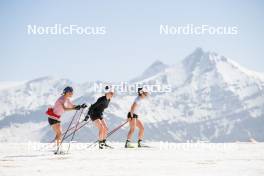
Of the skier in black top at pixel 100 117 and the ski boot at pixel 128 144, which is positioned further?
the ski boot at pixel 128 144

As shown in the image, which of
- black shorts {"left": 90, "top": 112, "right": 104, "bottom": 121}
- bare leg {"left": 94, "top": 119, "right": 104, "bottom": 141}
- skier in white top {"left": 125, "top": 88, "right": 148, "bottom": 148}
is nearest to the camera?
bare leg {"left": 94, "top": 119, "right": 104, "bottom": 141}

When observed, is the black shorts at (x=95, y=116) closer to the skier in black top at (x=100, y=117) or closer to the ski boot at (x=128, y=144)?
the skier in black top at (x=100, y=117)

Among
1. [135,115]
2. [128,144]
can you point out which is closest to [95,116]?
[135,115]

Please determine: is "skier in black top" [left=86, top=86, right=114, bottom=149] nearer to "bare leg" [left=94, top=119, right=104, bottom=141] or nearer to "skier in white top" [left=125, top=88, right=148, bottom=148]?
"bare leg" [left=94, top=119, right=104, bottom=141]

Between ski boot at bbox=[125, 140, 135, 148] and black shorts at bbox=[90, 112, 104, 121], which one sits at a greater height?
black shorts at bbox=[90, 112, 104, 121]

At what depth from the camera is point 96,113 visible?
17938 millimetres

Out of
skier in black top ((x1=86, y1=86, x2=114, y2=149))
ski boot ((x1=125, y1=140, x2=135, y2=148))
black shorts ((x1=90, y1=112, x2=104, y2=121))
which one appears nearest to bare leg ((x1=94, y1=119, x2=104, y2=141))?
skier in black top ((x1=86, y1=86, x2=114, y2=149))

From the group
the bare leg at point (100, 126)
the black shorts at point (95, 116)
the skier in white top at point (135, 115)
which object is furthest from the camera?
the skier in white top at point (135, 115)

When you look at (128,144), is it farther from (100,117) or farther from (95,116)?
(95,116)

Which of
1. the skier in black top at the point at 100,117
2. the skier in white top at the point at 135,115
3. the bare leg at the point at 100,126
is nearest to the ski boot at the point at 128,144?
the skier in white top at the point at 135,115

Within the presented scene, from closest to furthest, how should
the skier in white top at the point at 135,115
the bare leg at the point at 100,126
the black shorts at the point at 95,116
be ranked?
the bare leg at the point at 100,126 < the black shorts at the point at 95,116 < the skier in white top at the point at 135,115

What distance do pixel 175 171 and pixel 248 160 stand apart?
3.39 metres

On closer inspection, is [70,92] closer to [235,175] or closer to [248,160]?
[248,160]

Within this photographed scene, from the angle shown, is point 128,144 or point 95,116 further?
point 128,144
